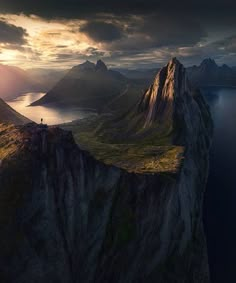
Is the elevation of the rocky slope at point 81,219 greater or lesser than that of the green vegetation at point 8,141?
lesser

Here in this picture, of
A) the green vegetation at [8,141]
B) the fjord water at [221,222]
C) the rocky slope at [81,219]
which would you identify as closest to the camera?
the rocky slope at [81,219]

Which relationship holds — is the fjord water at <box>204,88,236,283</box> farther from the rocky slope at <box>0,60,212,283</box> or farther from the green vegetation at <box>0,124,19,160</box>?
the green vegetation at <box>0,124,19,160</box>

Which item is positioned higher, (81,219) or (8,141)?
(8,141)

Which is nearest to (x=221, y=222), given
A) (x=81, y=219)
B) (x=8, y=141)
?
(x=81, y=219)

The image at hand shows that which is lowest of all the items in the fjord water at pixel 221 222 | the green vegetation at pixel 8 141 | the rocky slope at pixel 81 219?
the fjord water at pixel 221 222

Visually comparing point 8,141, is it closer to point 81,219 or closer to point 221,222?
point 81,219

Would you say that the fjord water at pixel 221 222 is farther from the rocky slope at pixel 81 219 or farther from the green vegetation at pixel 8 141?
the green vegetation at pixel 8 141

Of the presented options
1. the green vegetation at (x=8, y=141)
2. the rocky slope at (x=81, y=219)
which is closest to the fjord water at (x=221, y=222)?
the rocky slope at (x=81, y=219)

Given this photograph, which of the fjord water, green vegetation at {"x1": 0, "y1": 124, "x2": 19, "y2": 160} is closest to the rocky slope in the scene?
green vegetation at {"x1": 0, "y1": 124, "x2": 19, "y2": 160}
